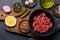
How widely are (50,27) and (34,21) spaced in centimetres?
11

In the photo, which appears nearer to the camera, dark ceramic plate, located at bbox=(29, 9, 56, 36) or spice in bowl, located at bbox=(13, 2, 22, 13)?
dark ceramic plate, located at bbox=(29, 9, 56, 36)

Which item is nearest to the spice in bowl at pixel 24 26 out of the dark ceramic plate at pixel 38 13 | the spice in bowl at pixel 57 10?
the dark ceramic plate at pixel 38 13

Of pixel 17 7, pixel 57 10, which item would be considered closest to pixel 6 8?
pixel 17 7

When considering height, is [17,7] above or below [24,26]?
above

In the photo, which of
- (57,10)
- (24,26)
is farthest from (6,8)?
(57,10)

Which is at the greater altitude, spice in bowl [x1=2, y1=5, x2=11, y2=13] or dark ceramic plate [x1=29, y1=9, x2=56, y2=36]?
spice in bowl [x1=2, y1=5, x2=11, y2=13]

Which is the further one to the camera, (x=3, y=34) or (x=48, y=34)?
(x=3, y=34)

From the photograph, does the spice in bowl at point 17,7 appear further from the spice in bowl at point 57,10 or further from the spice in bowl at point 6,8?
the spice in bowl at point 57,10

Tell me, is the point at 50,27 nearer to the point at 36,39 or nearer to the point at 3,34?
the point at 36,39

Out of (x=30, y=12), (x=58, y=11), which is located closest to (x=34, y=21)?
(x=30, y=12)

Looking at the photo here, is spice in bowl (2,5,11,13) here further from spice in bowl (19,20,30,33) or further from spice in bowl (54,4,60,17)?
spice in bowl (54,4,60,17)

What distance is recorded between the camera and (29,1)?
171 cm

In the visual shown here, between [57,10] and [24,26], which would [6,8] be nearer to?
[24,26]

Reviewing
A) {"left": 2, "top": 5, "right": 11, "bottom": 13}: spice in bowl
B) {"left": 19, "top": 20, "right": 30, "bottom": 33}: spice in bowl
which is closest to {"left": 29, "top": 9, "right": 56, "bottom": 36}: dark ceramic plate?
{"left": 19, "top": 20, "right": 30, "bottom": 33}: spice in bowl
